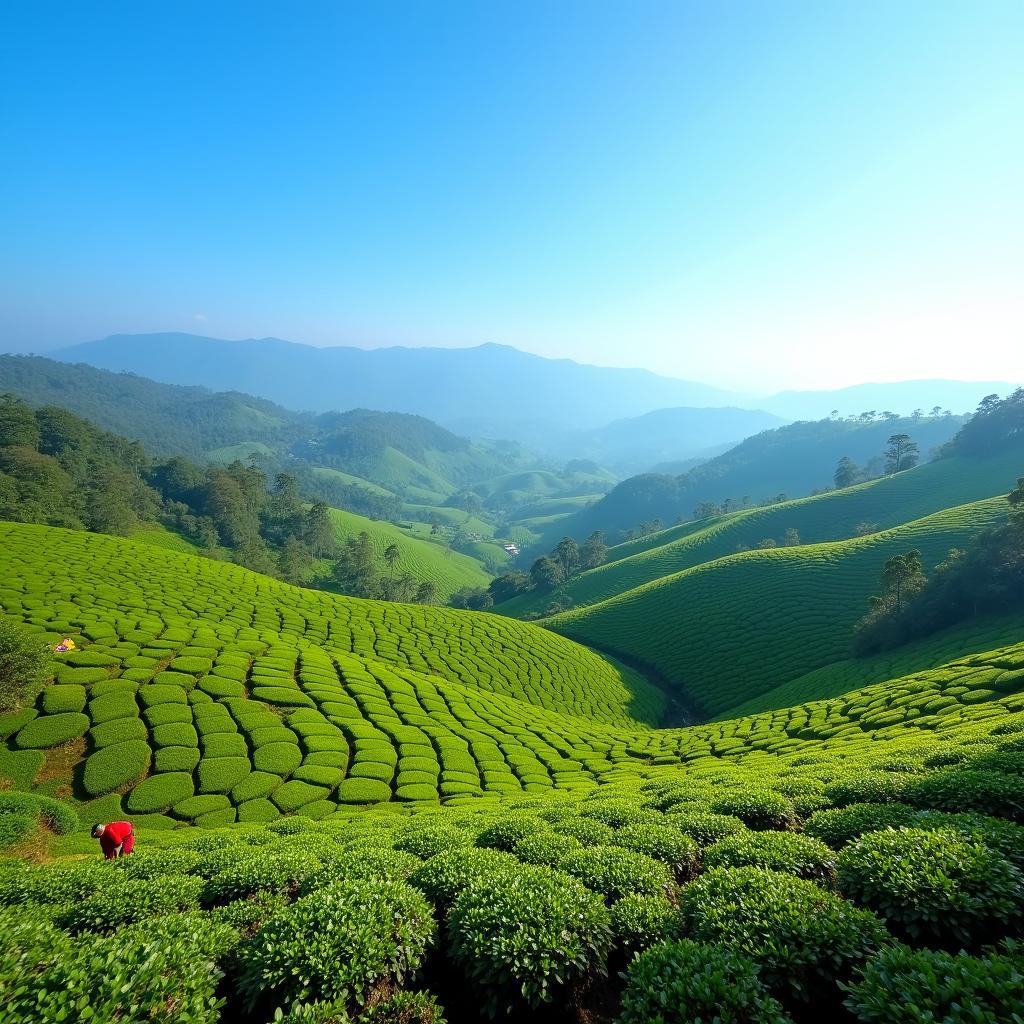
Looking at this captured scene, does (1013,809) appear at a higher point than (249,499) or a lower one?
higher

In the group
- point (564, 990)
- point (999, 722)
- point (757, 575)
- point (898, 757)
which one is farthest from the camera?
point (757, 575)

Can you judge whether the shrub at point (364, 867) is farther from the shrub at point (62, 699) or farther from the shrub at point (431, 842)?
the shrub at point (62, 699)

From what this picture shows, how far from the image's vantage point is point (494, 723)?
37219mm

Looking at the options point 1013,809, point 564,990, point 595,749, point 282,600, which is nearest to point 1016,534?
point 595,749

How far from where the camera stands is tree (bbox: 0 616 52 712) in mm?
23922

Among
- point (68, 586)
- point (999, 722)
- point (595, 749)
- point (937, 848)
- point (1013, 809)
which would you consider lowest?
point (595, 749)

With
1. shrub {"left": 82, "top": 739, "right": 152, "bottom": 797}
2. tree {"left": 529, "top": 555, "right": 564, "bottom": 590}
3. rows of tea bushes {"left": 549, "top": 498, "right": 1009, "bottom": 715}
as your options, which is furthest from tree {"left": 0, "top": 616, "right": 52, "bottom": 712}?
tree {"left": 529, "top": 555, "right": 564, "bottom": 590}

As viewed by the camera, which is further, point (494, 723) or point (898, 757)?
point (494, 723)

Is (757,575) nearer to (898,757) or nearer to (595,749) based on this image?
(595,749)

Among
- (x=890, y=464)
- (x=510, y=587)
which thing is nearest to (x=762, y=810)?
(x=510, y=587)

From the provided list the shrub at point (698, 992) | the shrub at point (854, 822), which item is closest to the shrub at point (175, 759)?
the shrub at point (698, 992)

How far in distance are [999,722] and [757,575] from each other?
60.7 meters

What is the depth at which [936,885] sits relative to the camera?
711 cm

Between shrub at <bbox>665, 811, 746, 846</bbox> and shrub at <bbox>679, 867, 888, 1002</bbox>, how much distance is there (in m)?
4.42
